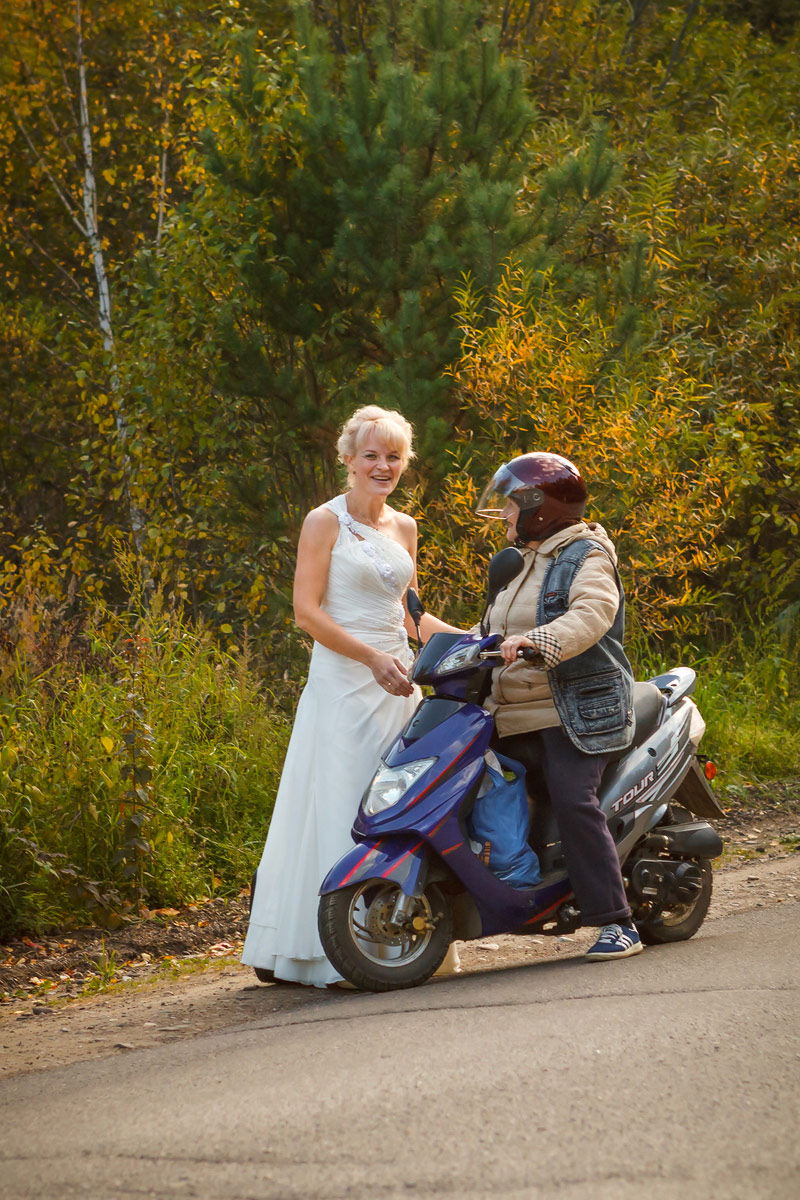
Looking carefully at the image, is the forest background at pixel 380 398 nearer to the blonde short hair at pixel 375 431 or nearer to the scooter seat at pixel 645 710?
Result: the blonde short hair at pixel 375 431

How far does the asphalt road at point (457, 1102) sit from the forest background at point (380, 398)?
2.45m

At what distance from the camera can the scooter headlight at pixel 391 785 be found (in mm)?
5191

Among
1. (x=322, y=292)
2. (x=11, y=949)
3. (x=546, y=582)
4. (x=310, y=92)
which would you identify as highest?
(x=310, y=92)

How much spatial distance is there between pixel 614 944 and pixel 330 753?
1.29m

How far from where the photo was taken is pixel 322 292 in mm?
11508

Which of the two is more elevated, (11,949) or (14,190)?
(14,190)

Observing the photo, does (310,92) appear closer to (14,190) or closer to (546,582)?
(546,582)

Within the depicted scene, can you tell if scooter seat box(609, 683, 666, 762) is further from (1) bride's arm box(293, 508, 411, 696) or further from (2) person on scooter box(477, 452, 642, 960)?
(1) bride's arm box(293, 508, 411, 696)

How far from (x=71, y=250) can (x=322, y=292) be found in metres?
9.34

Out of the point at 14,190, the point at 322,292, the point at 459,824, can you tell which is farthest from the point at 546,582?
the point at 14,190

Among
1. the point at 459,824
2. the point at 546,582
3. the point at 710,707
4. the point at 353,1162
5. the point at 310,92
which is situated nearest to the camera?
the point at 353,1162

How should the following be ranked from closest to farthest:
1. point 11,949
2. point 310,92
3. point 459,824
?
point 459,824 → point 11,949 → point 310,92

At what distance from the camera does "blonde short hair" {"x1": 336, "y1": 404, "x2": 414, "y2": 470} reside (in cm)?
593

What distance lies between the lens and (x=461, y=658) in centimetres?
530
